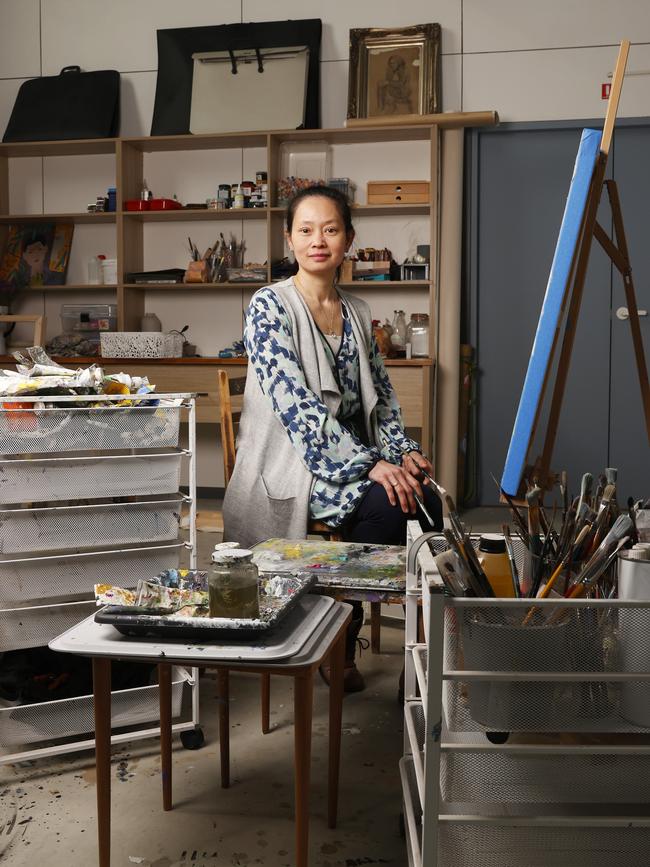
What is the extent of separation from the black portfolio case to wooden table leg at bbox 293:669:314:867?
15.0 feet

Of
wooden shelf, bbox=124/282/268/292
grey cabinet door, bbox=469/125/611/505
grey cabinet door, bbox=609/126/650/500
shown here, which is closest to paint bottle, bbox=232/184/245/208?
wooden shelf, bbox=124/282/268/292

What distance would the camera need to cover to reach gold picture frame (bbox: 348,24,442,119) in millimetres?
4832

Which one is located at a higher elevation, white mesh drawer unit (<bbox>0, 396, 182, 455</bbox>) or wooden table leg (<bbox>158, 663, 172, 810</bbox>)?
white mesh drawer unit (<bbox>0, 396, 182, 455</bbox>)

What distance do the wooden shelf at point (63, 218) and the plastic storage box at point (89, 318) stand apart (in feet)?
1.70

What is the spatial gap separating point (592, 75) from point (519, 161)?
579mm

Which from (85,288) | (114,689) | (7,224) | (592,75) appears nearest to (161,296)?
(85,288)

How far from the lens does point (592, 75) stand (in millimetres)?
4770

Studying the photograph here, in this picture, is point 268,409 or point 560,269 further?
point 268,409

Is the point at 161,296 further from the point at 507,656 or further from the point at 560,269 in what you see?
the point at 507,656

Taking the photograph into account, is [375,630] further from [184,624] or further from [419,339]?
[419,339]

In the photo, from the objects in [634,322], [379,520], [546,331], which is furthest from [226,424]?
[546,331]

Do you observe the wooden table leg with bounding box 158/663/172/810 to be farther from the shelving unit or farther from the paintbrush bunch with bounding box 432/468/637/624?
the shelving unit

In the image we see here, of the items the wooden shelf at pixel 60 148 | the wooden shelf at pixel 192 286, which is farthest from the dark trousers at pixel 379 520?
the wooden shelf at pixel 60 148

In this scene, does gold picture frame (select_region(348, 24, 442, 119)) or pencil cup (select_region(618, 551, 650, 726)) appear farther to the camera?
gold picture frame (select_region(348, 24, 442, 119))
